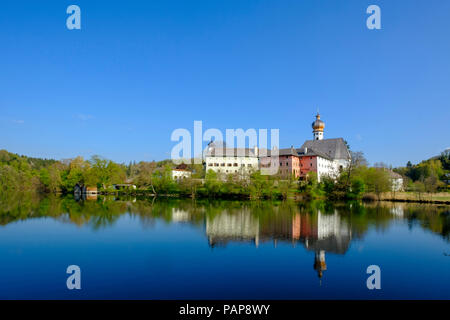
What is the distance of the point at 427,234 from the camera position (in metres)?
16.9

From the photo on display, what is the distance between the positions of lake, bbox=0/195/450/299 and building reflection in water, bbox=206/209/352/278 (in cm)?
6

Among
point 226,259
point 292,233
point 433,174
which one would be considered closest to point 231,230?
point 292,233

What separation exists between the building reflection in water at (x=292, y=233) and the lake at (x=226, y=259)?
60 millimetres

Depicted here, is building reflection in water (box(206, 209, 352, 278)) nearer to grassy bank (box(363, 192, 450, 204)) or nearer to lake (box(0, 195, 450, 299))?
lake (box(0, 195, 450, 299))

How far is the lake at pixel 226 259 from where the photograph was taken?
28.2 feet

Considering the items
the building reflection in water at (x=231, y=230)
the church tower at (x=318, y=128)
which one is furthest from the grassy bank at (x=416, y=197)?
the building reflection in water at (x=231, y=230)

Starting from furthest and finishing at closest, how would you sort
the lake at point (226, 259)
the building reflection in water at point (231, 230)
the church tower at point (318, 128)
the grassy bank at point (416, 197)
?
1. the church tower at point (318, 128)
2. the grassy bank at point (416, 197)
3. the building reflection in water at point (231, 230)
4. the lake at point (226, 259)

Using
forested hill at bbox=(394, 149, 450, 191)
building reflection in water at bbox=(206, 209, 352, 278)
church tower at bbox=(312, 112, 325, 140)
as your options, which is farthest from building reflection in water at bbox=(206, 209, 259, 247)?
church tower at bbox=(312, 112, 325, 140)

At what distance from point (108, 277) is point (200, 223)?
11705 mm

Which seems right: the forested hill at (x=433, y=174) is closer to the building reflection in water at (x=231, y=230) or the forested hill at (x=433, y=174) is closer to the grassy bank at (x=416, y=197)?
the grassy bank at (x=416, y=197)

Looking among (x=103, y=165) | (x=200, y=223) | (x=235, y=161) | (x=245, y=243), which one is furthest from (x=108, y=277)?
(x=103, y=165)

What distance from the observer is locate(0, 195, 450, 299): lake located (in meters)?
8.60

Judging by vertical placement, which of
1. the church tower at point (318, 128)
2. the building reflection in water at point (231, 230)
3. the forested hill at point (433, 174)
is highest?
the church tower at point (318, 128)
